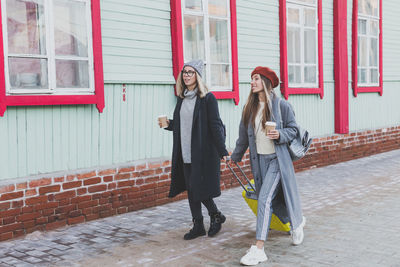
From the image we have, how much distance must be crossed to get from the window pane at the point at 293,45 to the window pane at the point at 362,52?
8.20 ft

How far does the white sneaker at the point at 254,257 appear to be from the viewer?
4531 mm

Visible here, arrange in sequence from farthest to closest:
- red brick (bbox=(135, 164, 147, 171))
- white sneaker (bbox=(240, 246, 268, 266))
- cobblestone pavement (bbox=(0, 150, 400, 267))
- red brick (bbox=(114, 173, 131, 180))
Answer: red brick (bbox=(135, 164, 147, 171)) → red brick (bbox=(114, 173, 131, 180)) → cobblestone pavement (bbox=(0, 150, 400, 267)) → white sneaker (bbox=(240, 246, 268, 266))

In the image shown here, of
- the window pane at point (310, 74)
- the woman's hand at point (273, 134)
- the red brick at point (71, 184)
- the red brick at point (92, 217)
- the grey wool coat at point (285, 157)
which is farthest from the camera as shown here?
the window pane at point (310, 74)

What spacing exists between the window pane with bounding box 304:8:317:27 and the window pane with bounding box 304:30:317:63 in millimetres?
147

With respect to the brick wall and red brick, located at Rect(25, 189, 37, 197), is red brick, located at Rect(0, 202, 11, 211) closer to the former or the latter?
the brick wall

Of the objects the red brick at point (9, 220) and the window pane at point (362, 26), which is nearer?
the red brick at point (9, 220)

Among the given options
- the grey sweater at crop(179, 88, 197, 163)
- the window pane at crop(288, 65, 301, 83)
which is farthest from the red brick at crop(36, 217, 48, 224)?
the window pane at crop(288, 65, 301, 83)

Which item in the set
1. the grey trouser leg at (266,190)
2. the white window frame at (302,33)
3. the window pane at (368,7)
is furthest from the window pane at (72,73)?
the window pane at (368,7)

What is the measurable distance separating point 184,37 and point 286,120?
133 inches

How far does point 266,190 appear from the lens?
16.0ft

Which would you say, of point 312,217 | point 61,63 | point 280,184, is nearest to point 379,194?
point 312,217

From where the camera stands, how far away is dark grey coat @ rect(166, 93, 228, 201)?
530cm

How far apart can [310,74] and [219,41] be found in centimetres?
294

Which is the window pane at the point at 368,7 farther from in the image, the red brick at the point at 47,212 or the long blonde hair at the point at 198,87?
the red brick at the point at 47,212
